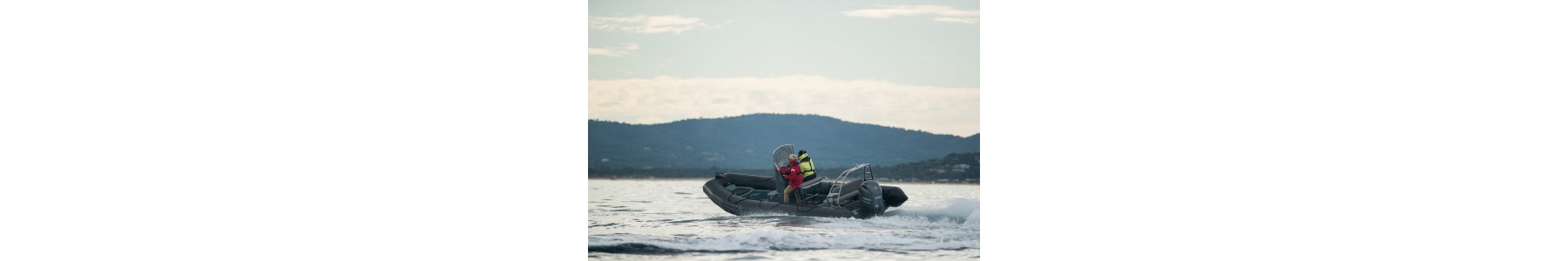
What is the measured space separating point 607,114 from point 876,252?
8.23 ft

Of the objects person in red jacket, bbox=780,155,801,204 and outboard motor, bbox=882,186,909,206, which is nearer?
outboard motor, bbox=882,186,909,206

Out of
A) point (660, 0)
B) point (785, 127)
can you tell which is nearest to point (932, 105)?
point (785, 127)

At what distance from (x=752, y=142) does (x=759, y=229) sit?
3.01 ft

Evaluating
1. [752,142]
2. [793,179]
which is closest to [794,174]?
[793,179]

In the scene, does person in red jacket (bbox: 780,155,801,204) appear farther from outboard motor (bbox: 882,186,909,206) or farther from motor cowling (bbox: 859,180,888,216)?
outboard motor (bbox: 882,186,909,206)

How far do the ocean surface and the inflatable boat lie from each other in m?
0.08

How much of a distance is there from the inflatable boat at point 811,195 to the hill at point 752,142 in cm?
14

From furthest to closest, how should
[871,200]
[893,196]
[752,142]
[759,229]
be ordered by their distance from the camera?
1. [752,142]
2. [893,196]
3. [871,200]
4. [759,229]

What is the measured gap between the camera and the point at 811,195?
1432 cm

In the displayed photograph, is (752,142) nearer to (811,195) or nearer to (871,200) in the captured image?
(811,195)

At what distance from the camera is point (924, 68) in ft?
46.2

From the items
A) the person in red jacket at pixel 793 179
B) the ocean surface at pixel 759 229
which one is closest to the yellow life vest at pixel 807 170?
the person in red jacket at pixel 793 179

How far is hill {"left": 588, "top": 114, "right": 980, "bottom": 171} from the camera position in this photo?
46.5ft

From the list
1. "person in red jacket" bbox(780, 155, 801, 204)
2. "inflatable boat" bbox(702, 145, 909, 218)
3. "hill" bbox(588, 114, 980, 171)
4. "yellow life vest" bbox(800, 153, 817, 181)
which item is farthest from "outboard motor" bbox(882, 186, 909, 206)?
"person in red jacket" bbox(780, 155, 801, 204)
